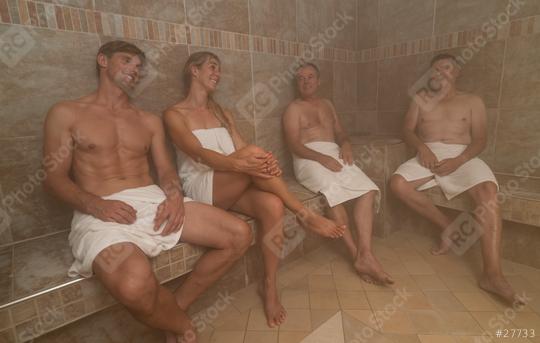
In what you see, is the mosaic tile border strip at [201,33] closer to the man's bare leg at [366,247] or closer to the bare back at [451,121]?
the bare back at [451,121]

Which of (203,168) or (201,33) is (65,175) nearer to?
(203,168)

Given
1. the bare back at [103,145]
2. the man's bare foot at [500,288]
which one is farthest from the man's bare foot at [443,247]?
the bare back at [103,145]

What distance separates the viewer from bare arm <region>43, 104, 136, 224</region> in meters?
1.28

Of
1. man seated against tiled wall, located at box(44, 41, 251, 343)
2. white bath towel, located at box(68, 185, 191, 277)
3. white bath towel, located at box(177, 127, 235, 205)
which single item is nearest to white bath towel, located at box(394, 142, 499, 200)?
white bath towel, located at box(177, 127, 235, 205)

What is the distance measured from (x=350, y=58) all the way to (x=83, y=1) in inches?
95.0

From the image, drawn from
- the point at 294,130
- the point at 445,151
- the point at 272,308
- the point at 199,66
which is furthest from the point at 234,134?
the point at 445,151

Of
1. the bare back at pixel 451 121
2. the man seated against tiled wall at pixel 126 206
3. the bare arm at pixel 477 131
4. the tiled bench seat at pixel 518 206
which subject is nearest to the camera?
the man seated against tiled wall at pixel 126 206

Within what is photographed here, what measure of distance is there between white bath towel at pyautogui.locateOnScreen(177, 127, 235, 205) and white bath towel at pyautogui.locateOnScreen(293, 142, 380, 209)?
0.62 meters

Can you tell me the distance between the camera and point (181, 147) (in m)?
1.65

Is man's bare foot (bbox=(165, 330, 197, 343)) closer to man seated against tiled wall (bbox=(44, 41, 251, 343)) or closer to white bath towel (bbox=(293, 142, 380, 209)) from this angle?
man seated against tiled wall (bbox=(44, 41, 251, 343))

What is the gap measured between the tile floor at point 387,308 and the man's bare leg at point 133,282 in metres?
0.39

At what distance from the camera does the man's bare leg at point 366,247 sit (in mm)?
1803

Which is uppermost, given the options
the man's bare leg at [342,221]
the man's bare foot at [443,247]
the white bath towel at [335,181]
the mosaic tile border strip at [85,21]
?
the mosaic tile border strip at [85,21]

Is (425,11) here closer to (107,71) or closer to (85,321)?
(107,71)
